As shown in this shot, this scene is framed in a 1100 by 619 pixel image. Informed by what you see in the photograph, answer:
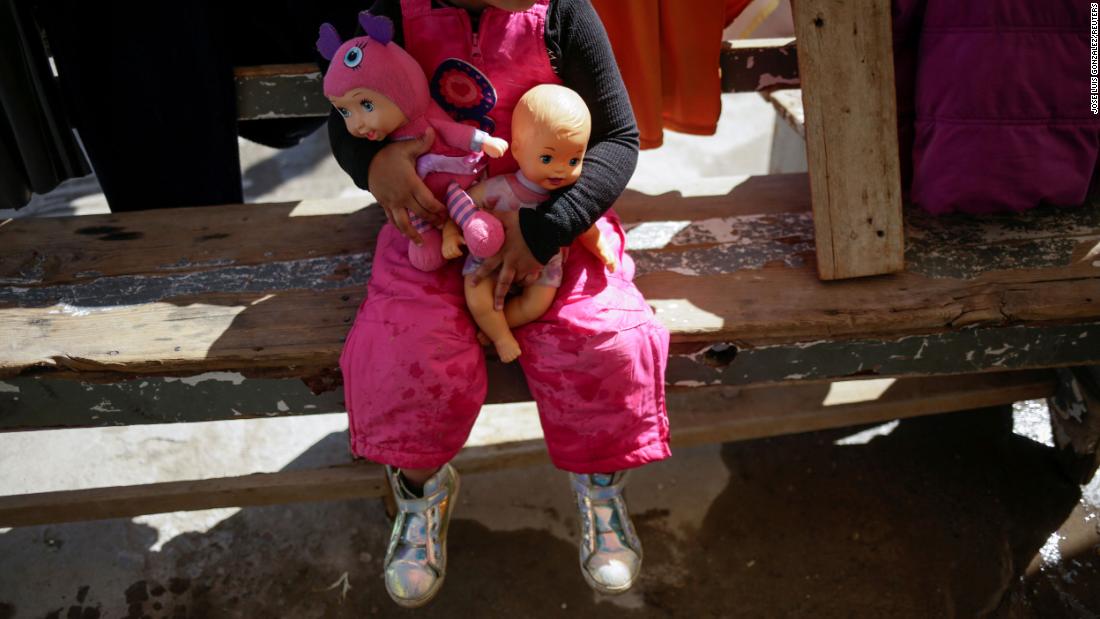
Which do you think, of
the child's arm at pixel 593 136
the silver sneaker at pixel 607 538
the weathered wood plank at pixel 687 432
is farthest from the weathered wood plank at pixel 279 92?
the silver sneaker at pixel 607 538

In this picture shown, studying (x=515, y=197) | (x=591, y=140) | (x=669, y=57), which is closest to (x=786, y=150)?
(x=669, y=57)

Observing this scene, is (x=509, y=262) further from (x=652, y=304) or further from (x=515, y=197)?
(x=652, y=304)

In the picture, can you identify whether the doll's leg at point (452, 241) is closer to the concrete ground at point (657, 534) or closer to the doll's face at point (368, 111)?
the doll's face at point (368, 111)

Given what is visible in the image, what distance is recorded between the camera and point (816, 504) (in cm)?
230

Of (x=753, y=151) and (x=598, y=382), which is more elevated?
(x=598, y=382)

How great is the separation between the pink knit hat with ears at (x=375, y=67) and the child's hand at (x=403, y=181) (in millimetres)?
92

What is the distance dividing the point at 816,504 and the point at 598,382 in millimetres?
1123

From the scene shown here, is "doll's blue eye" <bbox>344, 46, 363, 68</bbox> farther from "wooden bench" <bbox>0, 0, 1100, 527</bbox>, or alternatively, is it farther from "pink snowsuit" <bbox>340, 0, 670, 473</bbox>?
"wooden bench" <bbox>0, 0, 1100, 527</bbox>

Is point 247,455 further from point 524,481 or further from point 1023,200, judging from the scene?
A: point 1023,200

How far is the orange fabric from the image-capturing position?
2.03 m

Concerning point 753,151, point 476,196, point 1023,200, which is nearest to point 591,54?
point 476,196

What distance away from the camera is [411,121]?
1.51m

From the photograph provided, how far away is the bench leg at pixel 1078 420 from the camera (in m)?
2.13

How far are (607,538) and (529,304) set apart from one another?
58 cm
